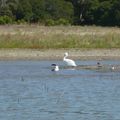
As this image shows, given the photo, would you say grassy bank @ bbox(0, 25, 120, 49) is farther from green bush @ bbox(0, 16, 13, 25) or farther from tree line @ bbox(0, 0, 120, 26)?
tree line @ bbox(0, 0, 120, 26)

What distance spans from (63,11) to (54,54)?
33886mm

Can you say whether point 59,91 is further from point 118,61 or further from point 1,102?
point 118,61

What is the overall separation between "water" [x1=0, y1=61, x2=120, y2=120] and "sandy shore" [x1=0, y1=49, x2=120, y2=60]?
7186 millimetres

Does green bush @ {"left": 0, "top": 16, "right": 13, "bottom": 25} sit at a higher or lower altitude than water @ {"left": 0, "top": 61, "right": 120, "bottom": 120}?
lower

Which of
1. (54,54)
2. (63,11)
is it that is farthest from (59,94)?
(63,11)

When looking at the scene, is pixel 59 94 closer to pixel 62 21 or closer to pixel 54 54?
pixel 54 54

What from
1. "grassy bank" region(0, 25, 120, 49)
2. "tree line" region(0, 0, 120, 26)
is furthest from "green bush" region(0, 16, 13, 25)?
"grassy bank" region(0, 25, 120, 49)

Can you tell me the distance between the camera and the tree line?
66.7 m

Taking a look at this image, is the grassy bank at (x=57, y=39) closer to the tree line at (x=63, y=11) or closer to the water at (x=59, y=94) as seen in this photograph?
the water at (x=59, y=94)

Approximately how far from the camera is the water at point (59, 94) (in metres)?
15.4

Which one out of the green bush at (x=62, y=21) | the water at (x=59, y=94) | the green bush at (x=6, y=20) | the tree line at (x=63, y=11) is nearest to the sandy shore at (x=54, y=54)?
the water at (x=59, y=94)

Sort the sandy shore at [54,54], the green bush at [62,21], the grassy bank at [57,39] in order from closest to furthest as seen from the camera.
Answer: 1. the sandy shore at [54,54]
2. the grassy bank at [57,39]
3. the green bush at [62,21]

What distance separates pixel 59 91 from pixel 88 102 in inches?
108

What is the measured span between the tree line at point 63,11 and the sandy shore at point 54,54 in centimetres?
2766
